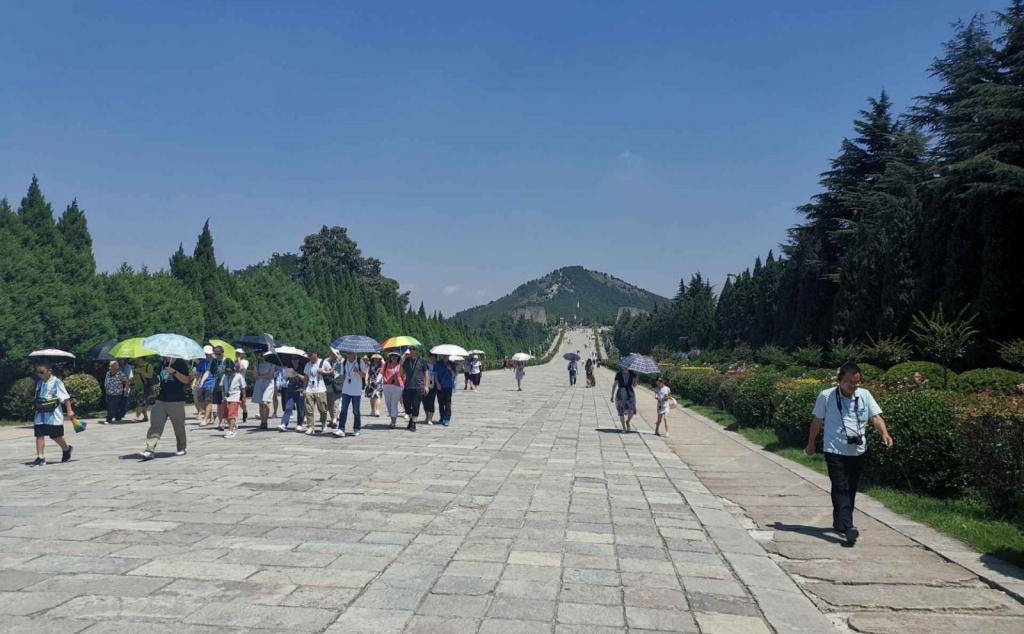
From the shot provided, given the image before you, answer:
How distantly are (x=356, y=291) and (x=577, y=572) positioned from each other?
4887 centimetres

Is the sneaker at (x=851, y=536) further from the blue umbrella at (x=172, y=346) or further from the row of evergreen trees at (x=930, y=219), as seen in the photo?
the row of evergreen trees at (x=930, y=219)

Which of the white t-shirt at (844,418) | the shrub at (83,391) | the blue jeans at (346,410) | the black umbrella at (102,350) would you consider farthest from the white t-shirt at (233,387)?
the white t-shirt at (844,418)

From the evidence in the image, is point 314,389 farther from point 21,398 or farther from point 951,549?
point 951,549

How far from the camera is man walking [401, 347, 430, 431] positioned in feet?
48.1

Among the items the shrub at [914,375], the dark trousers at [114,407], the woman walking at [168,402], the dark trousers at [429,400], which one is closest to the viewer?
the woman walking at [168,402]

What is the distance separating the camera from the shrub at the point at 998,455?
662 cm

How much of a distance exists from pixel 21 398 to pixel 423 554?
16334 millimetres

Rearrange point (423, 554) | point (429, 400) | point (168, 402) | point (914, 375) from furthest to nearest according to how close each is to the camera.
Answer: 1. point (429, 400)
2. point (914, 375)
3. point (168, 402)
4. point (423, 554)

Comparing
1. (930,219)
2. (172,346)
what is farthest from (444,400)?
(930,219)

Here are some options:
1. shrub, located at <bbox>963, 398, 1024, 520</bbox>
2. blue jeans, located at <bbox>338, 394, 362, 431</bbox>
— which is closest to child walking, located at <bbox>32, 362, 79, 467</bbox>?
blue jeans, located at <bbox>338, 394, 362, 431</bbox>

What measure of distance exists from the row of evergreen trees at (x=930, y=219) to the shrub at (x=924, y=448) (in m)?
14.3

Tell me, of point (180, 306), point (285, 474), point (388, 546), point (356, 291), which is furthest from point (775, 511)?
point (356, 291)

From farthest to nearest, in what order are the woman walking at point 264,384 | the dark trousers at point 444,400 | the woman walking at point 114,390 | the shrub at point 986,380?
the woman walking at point 114,390 < the dark trousers at point 444,400 < the shrub at point 986,380 < the woman walking at point 264,384

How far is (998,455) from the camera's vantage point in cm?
679
